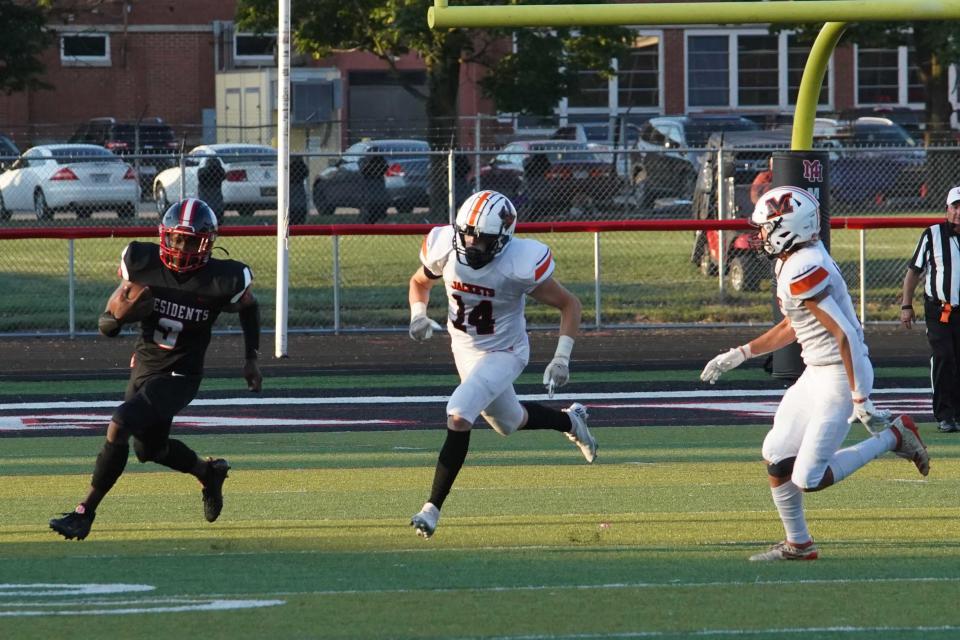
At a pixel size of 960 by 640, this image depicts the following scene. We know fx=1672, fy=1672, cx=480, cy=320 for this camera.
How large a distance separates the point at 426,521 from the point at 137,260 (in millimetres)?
1909

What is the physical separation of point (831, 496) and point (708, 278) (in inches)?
405

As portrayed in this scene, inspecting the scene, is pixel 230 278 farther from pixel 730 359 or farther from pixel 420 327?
pixel 730 359

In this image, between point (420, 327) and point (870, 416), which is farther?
point (420, 327)

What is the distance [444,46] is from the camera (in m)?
27.0

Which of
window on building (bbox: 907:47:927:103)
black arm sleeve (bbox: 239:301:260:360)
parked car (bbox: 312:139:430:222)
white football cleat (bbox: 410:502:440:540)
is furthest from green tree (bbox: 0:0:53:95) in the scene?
window on building (bbox: 907:47:927:103)

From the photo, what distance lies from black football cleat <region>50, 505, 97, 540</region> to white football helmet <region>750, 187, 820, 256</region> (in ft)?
11.3

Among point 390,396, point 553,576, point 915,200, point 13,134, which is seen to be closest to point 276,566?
point 553,576

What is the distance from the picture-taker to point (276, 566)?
727cm

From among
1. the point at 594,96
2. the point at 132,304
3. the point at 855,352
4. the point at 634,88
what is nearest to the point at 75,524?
the point at 132,304

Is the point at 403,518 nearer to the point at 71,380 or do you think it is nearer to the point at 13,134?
the point at 71,380

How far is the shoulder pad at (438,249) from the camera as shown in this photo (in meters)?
8.42

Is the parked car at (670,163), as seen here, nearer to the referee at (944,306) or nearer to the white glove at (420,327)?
the referee at (944,306)

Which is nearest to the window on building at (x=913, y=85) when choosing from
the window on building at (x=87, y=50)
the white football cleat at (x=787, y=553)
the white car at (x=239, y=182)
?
the window on building at (x=87, y=50)

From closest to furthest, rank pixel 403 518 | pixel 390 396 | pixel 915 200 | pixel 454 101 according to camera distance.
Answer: pixel 403 518 → pixel 390 396 → pixel 915 200 → pixel 454 101
